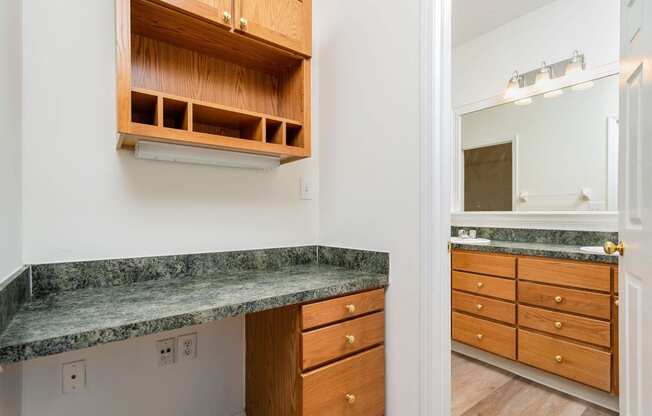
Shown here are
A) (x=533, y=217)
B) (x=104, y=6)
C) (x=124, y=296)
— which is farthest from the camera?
(x=533, y=217)

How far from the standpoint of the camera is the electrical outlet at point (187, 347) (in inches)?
56.1

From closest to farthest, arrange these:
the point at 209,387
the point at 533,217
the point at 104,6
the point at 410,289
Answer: the point at 104,6
the point at 410,289
the point at 209,387
the point at 533,217

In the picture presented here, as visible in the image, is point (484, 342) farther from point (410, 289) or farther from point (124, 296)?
point (124, 296)

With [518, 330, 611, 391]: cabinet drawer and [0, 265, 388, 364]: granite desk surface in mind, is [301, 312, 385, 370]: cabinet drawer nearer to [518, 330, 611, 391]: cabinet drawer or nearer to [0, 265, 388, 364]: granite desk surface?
[0, 265, 388, 364]: granite desk surface

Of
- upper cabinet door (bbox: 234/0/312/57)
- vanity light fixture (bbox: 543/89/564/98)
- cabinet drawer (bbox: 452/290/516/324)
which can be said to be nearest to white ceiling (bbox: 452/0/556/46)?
vanity light fixture (bbox: 543/89/564/98)

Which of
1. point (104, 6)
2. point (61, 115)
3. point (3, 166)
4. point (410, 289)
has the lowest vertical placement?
point (410, 289)

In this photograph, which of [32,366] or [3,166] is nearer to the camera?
[3,166]

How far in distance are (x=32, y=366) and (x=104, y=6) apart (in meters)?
1.35

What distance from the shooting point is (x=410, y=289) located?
1402mm

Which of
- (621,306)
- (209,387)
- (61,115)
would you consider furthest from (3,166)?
(621,306)

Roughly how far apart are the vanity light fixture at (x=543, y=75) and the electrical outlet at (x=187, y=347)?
114 inches

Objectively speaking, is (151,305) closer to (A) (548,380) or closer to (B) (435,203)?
(B) (435,203)

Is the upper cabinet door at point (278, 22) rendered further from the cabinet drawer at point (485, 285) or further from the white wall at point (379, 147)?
the cabinet drawer at point (485, 285)

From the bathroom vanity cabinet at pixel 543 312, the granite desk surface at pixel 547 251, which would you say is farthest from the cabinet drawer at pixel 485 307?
the granite desk surface at pixel 547 251
